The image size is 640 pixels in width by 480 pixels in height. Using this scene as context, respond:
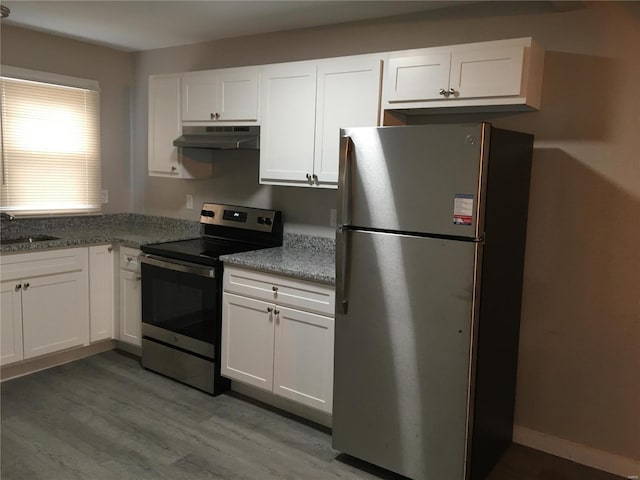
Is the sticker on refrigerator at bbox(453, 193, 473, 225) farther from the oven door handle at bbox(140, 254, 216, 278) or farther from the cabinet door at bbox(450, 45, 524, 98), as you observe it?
the oven door handle at bbox(140, 254, 216, 278)

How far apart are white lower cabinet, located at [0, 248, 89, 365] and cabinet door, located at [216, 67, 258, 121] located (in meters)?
1.44

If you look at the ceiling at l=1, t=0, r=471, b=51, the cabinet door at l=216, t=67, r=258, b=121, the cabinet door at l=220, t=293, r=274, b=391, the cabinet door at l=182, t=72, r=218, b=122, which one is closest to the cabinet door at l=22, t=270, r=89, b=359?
the cabinet door at l=220, t=293, r=274, b=391

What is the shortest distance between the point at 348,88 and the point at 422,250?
1132mm

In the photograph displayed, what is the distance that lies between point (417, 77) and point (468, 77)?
0.27m

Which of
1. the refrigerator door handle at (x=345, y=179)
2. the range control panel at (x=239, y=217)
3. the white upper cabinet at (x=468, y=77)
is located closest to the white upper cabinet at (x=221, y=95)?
the range control panel at (x=239, y=217)

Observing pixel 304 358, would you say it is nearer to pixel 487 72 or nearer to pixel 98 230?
pixel 487 72

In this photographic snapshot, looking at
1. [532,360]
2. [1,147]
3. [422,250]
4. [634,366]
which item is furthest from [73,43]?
[634,366]

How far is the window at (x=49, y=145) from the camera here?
3.89 meters

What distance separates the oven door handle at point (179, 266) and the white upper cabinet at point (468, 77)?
1468 millimetres

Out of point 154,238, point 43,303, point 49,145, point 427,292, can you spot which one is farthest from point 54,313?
point 427,292

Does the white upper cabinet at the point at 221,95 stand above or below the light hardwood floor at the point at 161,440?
above

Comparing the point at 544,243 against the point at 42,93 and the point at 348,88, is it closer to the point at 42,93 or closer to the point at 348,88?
the point at 348,88

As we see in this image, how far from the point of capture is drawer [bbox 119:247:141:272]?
3881mm

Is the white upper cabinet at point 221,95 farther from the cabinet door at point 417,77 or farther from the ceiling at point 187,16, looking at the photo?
the cabinet door at point 417,77
